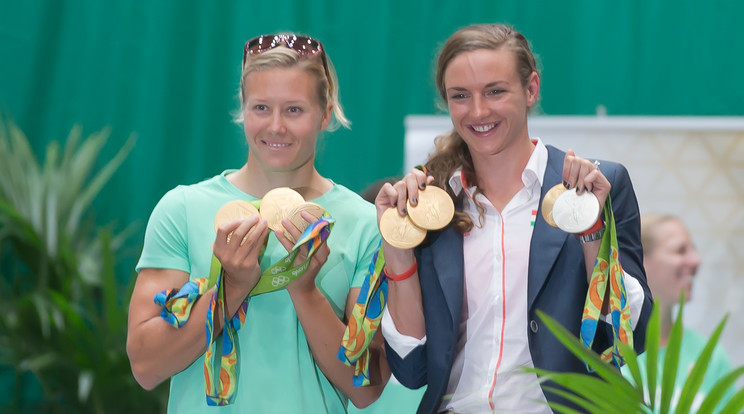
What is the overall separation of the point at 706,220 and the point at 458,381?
2176 mm

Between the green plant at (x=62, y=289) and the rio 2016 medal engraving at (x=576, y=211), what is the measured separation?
2982mm

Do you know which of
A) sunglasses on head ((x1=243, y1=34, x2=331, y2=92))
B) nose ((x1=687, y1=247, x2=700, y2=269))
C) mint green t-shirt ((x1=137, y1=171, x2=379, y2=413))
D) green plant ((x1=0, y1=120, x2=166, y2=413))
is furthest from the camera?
green plant ((x1=0, y1=120, x2=166, y2=413))

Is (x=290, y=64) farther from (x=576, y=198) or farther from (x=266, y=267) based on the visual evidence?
(x=576, y=198)

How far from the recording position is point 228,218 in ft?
6.77

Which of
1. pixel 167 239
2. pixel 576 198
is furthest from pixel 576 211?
pixel 167 239

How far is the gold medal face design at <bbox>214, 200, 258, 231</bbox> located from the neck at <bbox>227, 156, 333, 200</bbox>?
0.51 feet

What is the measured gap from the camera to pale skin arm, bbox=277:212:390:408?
2.06m

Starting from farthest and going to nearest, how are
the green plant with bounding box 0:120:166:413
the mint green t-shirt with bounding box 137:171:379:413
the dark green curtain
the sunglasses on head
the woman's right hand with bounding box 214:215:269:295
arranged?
the dark green curtain < the green plant with bounding box 0:120:166:413 < the sunglasses on head < the mint green t-shirt with bounding box 137:171:379:413 < the woman's right hand with bounding box 214:215:269:295

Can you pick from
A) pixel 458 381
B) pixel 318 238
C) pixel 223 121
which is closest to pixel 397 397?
pixel 458 381

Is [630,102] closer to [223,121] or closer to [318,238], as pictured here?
[223,121]

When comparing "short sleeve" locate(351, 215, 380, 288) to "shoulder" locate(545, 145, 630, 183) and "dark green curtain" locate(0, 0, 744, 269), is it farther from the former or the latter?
"dark green curtain" locate(0, 0, 744, 269)

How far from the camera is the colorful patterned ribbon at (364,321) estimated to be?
6.91 feet

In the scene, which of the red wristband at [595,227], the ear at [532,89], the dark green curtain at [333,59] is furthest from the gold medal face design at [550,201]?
A: the dark green curtain at [333,59]

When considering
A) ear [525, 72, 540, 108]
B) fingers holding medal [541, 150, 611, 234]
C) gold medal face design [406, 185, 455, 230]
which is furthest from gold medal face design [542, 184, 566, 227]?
ear [525, 72, 540, 108]
